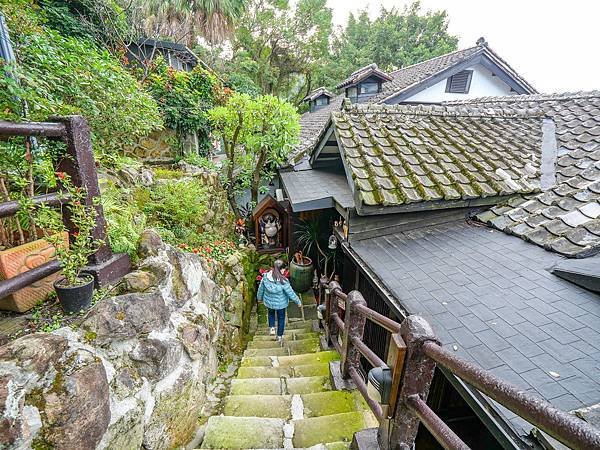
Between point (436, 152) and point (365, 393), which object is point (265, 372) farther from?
point (436, 152)

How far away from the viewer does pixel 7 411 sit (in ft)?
5.60

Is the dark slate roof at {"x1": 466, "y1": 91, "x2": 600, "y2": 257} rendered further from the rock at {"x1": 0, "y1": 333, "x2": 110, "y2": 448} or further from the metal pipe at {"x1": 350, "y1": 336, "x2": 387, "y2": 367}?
the rock at {"x1": 0, "y1": 333, "x2": 110, "y2": 448}

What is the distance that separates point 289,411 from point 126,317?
2.17m

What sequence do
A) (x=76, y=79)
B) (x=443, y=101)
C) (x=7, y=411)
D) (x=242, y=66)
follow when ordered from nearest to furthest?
(x=7, y=411)
(x=76, y=79)
(x=443, y=101)
(x=242, y=66)

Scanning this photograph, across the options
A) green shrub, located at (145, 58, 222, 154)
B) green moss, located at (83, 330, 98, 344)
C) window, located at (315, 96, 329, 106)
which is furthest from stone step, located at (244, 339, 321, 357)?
window, located at (315, 96, 329, 106)

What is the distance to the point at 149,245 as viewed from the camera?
11.8 feet

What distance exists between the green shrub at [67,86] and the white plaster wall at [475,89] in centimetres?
999

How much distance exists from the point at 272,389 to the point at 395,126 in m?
4.96

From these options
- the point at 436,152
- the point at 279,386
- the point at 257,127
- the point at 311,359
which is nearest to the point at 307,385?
the point at 279,386

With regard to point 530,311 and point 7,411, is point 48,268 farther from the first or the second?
point 530,311

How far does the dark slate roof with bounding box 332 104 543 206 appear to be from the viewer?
423 cm

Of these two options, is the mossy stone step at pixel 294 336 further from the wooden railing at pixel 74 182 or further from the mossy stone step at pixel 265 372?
the wooden railing at pixel 74 182

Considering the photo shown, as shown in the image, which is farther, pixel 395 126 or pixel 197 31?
pixel 197 31

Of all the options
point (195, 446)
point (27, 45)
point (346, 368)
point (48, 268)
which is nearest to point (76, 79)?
point (27, 45)
